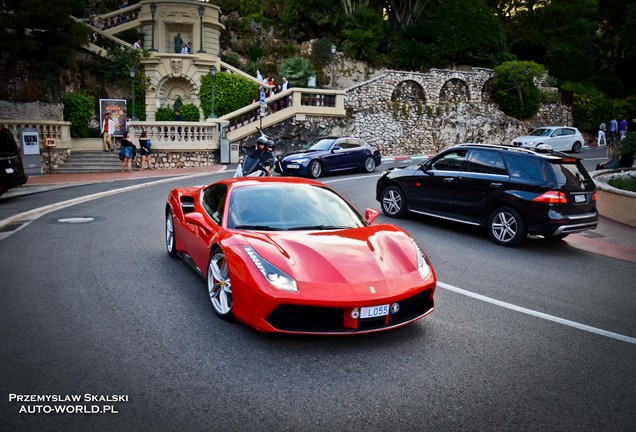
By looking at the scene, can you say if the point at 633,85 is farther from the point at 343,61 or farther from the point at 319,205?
the point at 319,205

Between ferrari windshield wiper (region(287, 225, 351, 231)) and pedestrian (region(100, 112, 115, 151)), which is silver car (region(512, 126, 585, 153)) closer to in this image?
pedestrian (region(100, 112, 115, 151))

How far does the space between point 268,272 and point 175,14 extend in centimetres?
3420

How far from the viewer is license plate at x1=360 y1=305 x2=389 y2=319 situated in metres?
4.59

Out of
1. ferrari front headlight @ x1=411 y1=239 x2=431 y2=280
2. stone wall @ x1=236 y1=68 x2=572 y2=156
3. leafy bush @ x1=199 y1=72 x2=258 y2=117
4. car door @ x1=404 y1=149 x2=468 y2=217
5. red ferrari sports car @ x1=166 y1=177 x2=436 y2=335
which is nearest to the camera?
red ferrari sports car @ x1=166 y1=177 x2=436 y2=335

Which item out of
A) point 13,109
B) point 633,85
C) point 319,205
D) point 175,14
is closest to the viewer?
point 319,205

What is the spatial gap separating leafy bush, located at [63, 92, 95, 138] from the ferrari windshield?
991 inches

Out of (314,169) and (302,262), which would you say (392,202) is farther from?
(314,169)

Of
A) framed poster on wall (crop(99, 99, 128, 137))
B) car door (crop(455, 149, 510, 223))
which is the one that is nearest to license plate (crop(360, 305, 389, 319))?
car door (crop(455, 149, 510, 223))

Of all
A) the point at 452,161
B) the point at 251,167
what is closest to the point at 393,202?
the point at 452,161

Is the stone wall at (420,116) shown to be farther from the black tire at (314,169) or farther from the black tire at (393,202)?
the black tire at (393,202)

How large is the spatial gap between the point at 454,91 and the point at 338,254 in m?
35.7

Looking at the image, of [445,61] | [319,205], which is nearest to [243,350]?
[319,205]

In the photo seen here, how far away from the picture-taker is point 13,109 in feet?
86.7

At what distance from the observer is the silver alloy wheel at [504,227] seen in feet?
31.7
